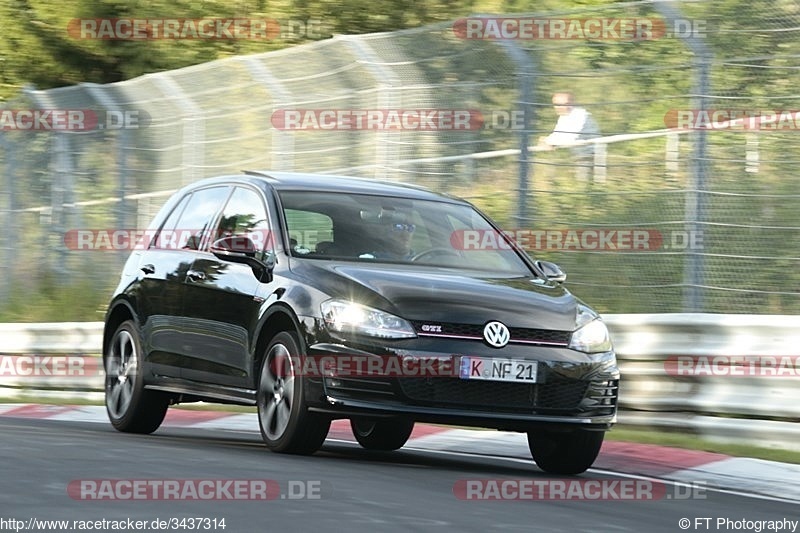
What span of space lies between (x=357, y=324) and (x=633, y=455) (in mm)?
2486

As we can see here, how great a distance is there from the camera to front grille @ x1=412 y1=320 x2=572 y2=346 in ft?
29.8

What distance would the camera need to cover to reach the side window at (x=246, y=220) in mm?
10169

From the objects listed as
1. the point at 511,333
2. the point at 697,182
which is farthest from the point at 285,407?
the point at 697,182

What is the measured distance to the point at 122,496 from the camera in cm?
731

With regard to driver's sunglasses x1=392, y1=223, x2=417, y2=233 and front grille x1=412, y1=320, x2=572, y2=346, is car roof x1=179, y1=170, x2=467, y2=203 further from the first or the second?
front grille x1=412, y1=320, x2=572, y2=346

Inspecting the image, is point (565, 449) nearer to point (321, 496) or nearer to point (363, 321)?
point (363, 321)

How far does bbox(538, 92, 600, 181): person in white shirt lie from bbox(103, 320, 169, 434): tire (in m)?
3.42

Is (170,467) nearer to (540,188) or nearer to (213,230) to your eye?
(213,230)

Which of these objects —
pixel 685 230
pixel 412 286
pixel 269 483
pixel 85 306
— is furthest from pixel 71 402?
pixel 269 483

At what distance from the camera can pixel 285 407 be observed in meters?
9.41

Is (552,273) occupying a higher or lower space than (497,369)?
higher

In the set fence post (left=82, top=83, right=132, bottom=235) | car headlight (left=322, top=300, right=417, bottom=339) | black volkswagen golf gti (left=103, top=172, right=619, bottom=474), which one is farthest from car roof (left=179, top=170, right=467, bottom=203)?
fence post (left=82, top=83, right=132, bottom=235)

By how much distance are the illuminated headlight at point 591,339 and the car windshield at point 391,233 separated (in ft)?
2.53

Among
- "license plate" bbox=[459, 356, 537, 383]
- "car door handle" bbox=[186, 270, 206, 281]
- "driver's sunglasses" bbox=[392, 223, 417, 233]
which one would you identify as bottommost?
"license plate" bbox=[459, 356, 537, 383]
